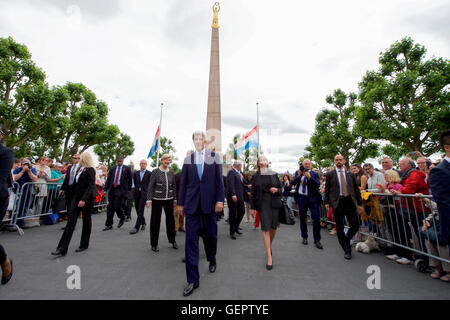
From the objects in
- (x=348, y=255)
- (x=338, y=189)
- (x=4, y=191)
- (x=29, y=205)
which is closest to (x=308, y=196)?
(x=338, y=189)

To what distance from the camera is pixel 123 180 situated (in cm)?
607

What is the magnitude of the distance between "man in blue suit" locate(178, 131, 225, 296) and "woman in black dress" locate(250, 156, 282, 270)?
0.96m

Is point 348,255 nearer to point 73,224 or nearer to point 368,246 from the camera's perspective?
point 368,246

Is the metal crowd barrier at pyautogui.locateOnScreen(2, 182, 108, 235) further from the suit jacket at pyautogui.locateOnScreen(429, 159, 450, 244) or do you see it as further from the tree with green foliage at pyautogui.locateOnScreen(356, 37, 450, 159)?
the tree with green foliage at pyautogui.locateOnScreen(356, 37, 450, 159)

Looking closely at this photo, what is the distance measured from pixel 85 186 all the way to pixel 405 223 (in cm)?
608

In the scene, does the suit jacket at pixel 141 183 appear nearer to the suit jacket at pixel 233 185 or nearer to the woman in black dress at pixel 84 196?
the woman in black dress at pixel 84 196

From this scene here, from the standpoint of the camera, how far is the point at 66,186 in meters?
4.22

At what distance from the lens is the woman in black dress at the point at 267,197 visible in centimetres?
353

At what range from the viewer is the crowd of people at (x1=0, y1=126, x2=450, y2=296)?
283 centimetres

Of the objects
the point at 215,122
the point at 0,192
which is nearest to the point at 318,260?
the point at 0,192

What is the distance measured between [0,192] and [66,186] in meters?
1.83

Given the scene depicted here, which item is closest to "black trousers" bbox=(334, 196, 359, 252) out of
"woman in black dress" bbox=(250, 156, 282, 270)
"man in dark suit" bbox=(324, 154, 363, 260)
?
"man in dark suit" bbox=(324, 154, 363, 260)

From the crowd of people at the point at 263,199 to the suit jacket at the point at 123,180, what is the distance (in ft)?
0.10
